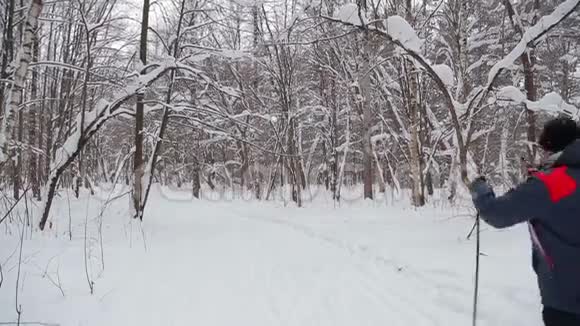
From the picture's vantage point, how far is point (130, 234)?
7.55m

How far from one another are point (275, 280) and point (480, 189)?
10.4ft

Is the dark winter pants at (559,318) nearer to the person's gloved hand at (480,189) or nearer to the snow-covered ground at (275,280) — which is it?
the person's gloved hand at (480,189)

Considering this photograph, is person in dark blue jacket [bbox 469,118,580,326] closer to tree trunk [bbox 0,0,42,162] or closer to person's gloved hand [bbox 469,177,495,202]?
person's gloved hand [bbox 469,177,495,202]

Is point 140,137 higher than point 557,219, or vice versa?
point 140,137

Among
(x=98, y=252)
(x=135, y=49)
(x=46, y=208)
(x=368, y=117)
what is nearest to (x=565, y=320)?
(x=98, y=252)

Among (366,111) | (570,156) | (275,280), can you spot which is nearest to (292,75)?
(366,111)

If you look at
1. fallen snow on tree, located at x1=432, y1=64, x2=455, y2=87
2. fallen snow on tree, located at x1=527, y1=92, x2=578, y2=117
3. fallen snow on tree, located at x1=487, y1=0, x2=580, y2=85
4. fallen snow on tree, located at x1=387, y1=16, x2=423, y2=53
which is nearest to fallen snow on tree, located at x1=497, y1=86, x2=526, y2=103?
fallen snow on tree, located at x1=527, y1=92, x2=578, y2=117

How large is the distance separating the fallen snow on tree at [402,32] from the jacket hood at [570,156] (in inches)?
164

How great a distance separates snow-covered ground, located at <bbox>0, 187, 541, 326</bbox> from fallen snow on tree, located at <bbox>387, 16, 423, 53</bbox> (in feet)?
10.4

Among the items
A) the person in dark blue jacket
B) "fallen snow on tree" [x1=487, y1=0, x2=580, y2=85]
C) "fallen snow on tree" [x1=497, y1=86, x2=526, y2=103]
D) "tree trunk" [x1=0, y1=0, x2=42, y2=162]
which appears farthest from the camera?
"fallen snow on tree" [x1=497, y1=86, x2=526, y2=103]

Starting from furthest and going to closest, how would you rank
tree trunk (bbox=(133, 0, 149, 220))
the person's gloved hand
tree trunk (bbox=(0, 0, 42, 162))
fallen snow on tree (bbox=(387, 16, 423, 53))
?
tree trunk (bbox=(133, 0, 149, 220)) < fallen snow on tree (bbox=(387, 16, 423, 53)) < tree trunk (bbox=(0, 0, 42, 162)) < the person's gloved hand

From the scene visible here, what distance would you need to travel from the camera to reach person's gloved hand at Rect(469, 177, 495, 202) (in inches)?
95.0

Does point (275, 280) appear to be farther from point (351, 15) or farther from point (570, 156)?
point (351, 15)

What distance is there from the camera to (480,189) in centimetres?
245
